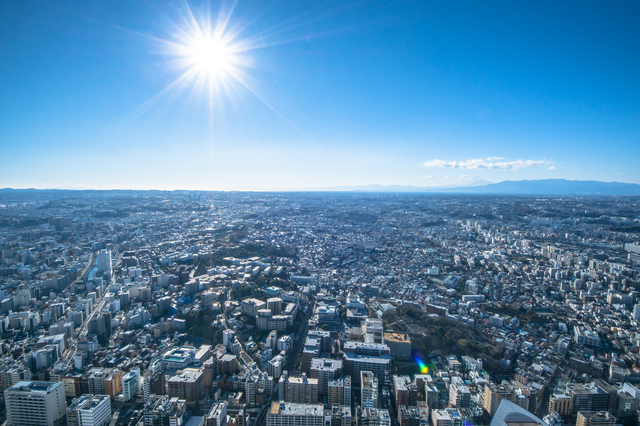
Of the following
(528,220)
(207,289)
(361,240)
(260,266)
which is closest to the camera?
(207,289)

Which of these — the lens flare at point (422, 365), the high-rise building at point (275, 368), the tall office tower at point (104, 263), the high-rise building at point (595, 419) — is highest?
the tall office tower at point (104, 263)

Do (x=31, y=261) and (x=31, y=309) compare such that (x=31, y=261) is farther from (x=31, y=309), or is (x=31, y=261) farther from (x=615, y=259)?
(x=615, y=259)

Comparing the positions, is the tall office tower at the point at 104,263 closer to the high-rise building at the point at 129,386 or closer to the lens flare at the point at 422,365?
the high-rise building at the point at 129,386

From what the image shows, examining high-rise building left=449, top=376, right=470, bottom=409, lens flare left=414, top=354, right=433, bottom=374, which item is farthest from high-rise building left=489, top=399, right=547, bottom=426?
lens flare left=414, top=354, right=433, bottom=374

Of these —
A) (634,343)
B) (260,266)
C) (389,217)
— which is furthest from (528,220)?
(260,266)

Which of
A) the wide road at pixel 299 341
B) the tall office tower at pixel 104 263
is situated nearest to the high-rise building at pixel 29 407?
the wide road at pixel 299 341

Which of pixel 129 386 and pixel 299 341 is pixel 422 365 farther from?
pixel 129 386
